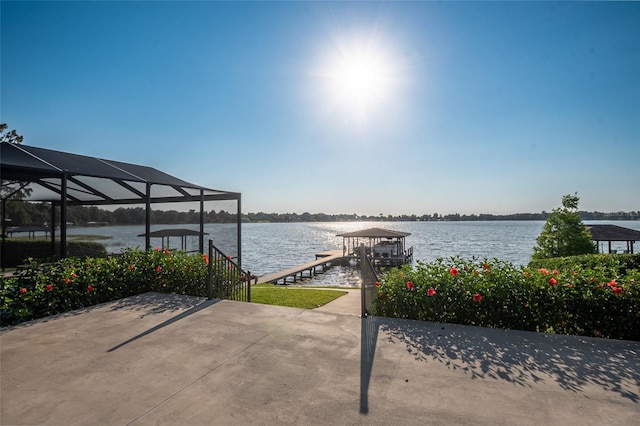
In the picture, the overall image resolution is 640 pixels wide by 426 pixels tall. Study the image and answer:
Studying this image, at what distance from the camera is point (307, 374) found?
105 inches

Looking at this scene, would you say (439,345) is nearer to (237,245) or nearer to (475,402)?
(475,402)

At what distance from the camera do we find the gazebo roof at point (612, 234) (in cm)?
1532

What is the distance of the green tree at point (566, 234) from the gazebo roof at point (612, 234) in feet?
14.4

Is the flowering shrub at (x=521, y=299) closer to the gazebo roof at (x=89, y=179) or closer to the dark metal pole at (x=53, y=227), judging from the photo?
the gazebo roof at (x=89, y=179)

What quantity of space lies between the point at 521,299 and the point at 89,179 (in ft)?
26.6

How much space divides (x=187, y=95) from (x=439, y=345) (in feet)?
29.3

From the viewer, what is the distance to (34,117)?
26.0 feet

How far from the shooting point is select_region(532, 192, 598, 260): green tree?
11742 mm

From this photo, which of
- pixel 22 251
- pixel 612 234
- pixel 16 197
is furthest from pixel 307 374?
pixel 612 234

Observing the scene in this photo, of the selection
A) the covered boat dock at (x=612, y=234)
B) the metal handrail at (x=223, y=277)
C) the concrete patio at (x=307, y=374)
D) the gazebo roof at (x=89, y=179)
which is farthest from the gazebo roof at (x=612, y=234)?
the gazebo roof at (x=89, y=179)

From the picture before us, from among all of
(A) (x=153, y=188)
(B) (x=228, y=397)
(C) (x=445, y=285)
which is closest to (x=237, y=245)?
(A) (x=153, y=188)

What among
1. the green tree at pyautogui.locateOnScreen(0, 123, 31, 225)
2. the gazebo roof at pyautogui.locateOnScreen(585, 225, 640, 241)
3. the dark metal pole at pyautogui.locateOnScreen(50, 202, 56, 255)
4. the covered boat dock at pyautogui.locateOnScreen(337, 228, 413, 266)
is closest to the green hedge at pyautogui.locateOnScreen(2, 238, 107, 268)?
the dark metal pole at pyautogui.locateOnScreen(50, 202, 56, 255)

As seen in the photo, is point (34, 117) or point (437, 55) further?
point (34, 117)

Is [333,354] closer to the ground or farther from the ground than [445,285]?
closer to the ground
